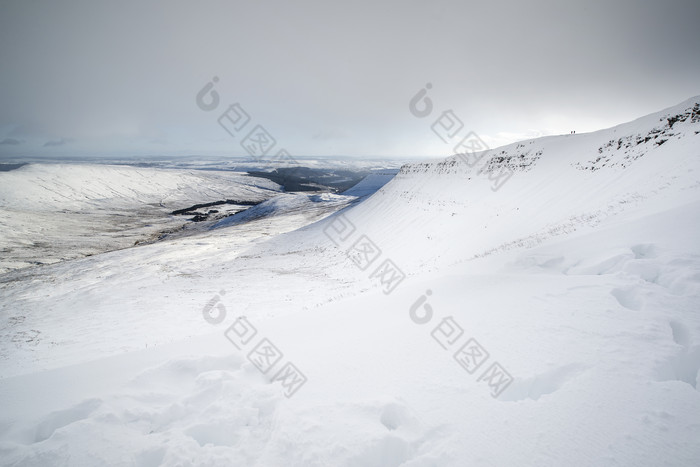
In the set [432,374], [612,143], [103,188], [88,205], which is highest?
[103,188]

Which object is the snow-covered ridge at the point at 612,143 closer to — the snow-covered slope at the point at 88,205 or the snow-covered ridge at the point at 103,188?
the snow-covered slope at the point at 88,205

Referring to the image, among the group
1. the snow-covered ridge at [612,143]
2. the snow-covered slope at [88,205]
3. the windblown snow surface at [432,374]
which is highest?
the snow-covered slope at [88,205]

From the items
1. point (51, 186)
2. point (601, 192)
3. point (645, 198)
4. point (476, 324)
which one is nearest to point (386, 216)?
point (601, 192)

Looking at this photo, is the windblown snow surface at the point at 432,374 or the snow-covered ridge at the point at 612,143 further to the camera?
the snow-covered ridge at the point at 612,143

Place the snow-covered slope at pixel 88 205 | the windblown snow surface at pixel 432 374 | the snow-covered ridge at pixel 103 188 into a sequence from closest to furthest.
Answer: the windblown snow surface at pixel 432 374 < the snow-covered slope at pixel 88 205 < the snow-covered ridge at pixel 103 188

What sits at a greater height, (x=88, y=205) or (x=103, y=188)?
(x=103, y=188)

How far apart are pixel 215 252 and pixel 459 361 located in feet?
78.5

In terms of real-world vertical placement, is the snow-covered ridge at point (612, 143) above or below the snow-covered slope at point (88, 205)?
below

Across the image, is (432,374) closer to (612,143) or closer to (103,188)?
(612,143)

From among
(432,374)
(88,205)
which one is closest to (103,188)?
(88,205)

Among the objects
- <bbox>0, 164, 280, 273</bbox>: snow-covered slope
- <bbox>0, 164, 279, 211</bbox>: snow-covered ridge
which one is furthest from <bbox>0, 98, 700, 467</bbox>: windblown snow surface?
<bbox>0, 164, 279, 211</bbox>: snow-covered ridge

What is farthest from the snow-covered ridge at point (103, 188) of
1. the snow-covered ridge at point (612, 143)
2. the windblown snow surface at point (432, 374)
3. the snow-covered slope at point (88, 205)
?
the snow-covered ridge at point (612, 143)

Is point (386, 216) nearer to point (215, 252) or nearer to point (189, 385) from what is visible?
point (215, 252)

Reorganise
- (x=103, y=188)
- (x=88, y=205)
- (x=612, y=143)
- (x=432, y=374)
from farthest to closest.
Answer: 1. (x=103, y=188)
2. (x=88, y=205)
3. (x=612, y=143)
4. (x=432, y=374)
